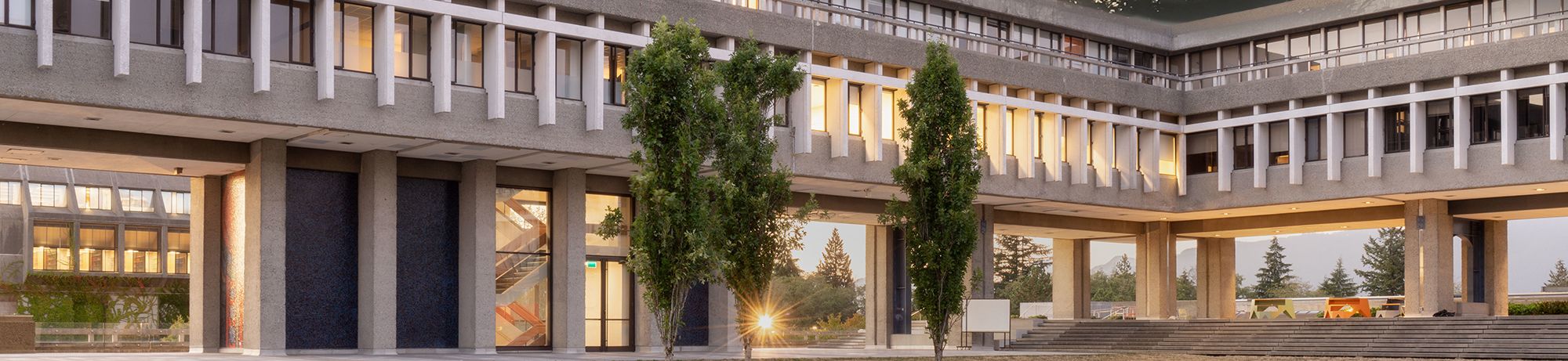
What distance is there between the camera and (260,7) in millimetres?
28828

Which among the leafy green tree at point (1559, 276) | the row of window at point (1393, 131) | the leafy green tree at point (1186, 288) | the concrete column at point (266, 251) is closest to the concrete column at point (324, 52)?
the concrete column at point (266, 251)

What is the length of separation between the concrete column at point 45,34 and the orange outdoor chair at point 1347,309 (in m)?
38.7

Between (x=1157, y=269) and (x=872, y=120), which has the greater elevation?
(x=872, y=120)

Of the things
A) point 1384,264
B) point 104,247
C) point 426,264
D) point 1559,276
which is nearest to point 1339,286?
point 1384,264

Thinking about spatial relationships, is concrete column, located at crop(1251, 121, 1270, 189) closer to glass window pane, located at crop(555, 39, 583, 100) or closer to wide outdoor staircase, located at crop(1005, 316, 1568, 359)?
wide outdoor staircase, located at crop(1005, 316, 1568, 359)

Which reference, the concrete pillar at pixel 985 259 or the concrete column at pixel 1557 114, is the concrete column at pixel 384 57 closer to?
the concrete pillar at pixel 985 259

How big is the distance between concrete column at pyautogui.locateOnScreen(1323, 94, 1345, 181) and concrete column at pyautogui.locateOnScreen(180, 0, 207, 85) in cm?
3303

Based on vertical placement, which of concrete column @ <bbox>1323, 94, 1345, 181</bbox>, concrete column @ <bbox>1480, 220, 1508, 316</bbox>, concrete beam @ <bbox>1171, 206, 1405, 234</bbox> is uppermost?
concrete column @ <bbox>1323, 94, 1345, 181</bbox>

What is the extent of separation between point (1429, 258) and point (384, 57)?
32692 millimetres

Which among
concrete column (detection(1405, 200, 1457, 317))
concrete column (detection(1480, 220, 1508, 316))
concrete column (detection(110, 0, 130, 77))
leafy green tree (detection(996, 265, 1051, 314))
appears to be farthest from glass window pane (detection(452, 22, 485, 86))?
leafy green tree (detection(996, 265, 1051, 314))

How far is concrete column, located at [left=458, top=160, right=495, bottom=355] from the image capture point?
3531 centimetres

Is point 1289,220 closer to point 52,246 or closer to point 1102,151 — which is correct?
point 1102,151

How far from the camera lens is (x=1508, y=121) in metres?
41.2

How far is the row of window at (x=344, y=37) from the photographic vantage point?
89.2 ft
